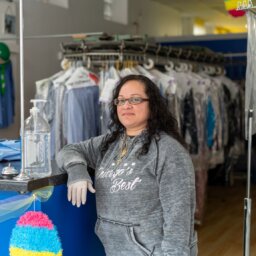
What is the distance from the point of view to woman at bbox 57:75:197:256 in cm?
200

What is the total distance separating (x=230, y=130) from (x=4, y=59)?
288 cm

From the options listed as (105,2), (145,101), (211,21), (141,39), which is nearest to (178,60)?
(141,39)

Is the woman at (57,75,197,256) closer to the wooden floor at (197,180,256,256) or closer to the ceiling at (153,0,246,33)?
the wooden floor at (197,180,256,256)

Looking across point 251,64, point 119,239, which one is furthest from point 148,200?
point 251,64

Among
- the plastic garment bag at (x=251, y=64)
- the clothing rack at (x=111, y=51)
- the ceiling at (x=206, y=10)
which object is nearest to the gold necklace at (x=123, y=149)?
the plastic garment bag at (x=251, y=64)

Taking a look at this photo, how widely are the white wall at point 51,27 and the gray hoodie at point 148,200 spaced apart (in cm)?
376

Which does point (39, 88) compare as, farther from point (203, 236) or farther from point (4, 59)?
point (203, 236)

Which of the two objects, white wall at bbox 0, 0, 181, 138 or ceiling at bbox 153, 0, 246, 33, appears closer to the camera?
white wall at bbox 0, 0, 181, 138

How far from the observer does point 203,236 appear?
521 centimetres

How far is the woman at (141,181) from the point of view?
6.57ft

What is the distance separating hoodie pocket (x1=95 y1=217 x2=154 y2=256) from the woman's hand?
0.15 metres

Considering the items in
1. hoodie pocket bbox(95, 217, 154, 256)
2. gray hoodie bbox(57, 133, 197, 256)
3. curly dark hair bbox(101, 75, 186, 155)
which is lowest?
hoodie pocket bbox(95, 217, 154, 256)

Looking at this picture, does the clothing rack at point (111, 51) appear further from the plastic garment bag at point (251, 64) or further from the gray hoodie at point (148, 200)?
the gray hoodie at point (148, 200)

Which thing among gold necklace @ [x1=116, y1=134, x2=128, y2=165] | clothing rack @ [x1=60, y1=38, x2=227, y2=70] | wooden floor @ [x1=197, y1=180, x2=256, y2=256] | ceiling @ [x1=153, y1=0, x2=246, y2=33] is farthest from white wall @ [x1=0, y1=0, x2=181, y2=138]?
gold necklace @ [x1=116, y1=134, x2=128, y2=165]
